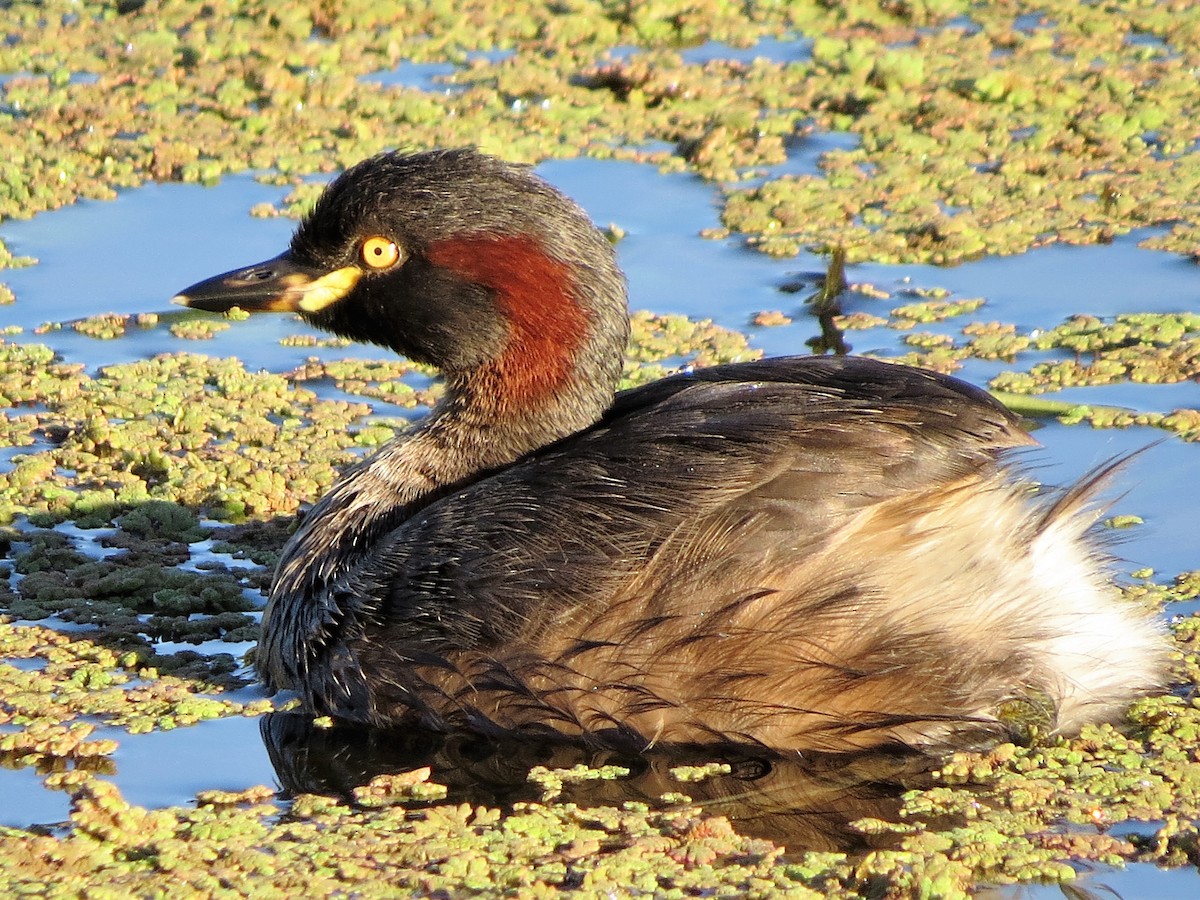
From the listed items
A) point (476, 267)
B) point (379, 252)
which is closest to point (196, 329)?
point (379, 252)

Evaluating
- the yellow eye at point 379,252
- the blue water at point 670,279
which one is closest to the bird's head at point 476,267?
the yellow eye at point 379,252

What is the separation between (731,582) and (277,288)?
1.76 meters

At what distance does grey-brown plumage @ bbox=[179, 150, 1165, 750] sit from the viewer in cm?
476

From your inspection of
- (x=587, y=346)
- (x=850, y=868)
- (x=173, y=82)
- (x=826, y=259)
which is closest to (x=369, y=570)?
(x=587, y=346)

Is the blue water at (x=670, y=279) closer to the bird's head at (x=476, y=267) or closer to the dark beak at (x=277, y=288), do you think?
the dark beak at (x=277, y=288)

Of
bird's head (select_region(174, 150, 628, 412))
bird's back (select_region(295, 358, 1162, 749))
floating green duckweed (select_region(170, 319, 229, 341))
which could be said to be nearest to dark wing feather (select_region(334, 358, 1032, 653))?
bird's back (select_region(295, 358, 1162, 749))

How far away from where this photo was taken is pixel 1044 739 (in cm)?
496

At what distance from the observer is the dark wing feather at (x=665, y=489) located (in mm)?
4770

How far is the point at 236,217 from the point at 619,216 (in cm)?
176

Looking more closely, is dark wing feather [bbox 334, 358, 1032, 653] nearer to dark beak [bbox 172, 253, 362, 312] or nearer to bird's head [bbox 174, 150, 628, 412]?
bird's head [bbox 174, 150, 628, 412]

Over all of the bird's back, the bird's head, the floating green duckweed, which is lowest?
the bird's back

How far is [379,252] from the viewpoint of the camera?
5531 millimetres

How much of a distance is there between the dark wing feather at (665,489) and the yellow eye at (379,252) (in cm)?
79

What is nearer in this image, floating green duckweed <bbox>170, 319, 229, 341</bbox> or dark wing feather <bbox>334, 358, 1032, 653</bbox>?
dark wing feather <bbox>334, 358, 1032, 653</bbox>
